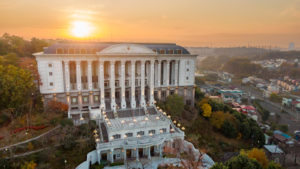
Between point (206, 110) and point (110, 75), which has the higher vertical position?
point (110, 75)

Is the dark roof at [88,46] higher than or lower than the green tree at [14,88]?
higher

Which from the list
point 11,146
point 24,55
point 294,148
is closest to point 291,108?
point 294,148

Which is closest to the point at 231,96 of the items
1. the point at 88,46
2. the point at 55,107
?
the point at 88,46

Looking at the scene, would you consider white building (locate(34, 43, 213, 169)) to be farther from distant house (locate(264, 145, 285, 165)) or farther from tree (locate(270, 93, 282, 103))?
tree (locate(270, 93, 282, 103))

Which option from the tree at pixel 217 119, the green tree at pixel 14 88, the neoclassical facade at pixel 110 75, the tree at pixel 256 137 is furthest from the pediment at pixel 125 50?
the tree at pixel 256 137

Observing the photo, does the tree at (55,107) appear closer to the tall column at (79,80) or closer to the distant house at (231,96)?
the tall column at (79,80)

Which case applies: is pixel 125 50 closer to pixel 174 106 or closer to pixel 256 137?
pixel 174 106
